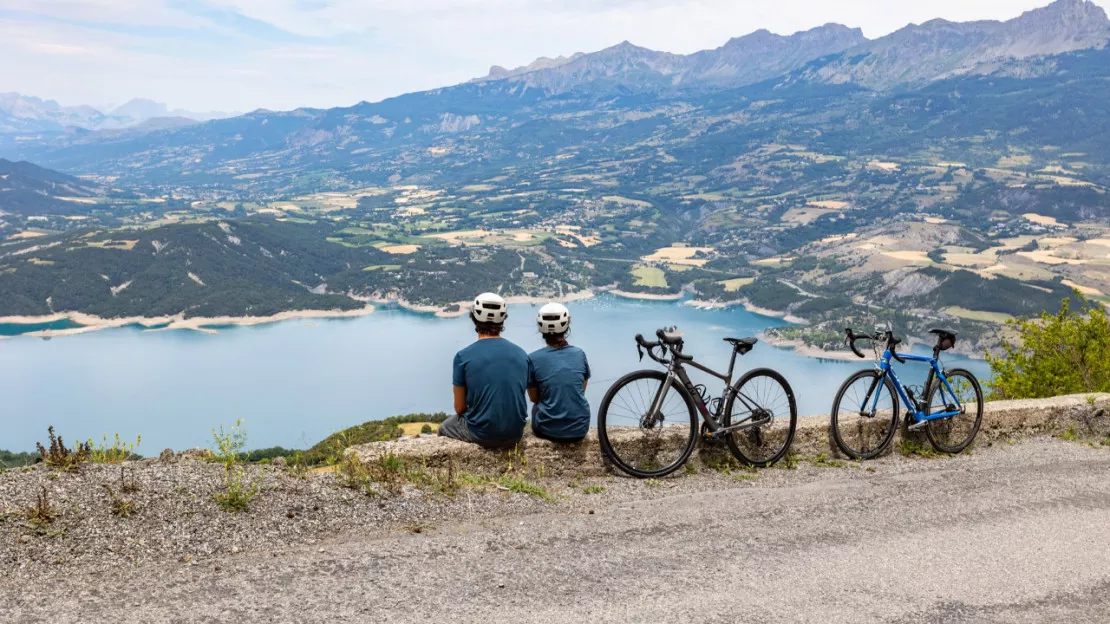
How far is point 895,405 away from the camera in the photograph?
9039 mm

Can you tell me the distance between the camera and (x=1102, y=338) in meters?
17.9

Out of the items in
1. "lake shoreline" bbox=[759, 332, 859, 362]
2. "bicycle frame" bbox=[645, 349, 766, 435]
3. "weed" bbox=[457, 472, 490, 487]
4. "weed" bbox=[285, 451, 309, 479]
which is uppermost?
"bicycle frame" bbox=[645, 349, 766, 435]

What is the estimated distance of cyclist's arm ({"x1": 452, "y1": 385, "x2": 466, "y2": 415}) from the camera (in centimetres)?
755

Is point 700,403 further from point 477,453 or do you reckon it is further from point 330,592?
point 330,592

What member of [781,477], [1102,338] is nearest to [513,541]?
[781,477]

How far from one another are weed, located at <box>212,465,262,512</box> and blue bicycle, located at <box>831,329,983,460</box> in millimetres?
6338

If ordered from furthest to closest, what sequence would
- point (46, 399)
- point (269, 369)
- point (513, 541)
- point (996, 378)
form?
point (269, 369), point (46, 399), point (996, 378), point (513, 541)

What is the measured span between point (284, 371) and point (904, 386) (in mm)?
117637

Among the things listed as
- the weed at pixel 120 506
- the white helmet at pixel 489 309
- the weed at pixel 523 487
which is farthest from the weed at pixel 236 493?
the white helmet at pixel 489 309

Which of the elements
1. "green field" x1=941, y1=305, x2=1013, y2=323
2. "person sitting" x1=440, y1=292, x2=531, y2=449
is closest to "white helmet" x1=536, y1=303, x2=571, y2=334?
"person sitting" x1=440, y1=292, x2=531, y2=449

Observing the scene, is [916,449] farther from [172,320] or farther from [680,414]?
[172,320]

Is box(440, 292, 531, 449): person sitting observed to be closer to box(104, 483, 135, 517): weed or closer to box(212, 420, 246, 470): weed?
box(212, 420, 246, 470): weed

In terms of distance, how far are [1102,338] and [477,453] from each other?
17.2 metres

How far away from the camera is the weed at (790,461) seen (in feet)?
28.3
